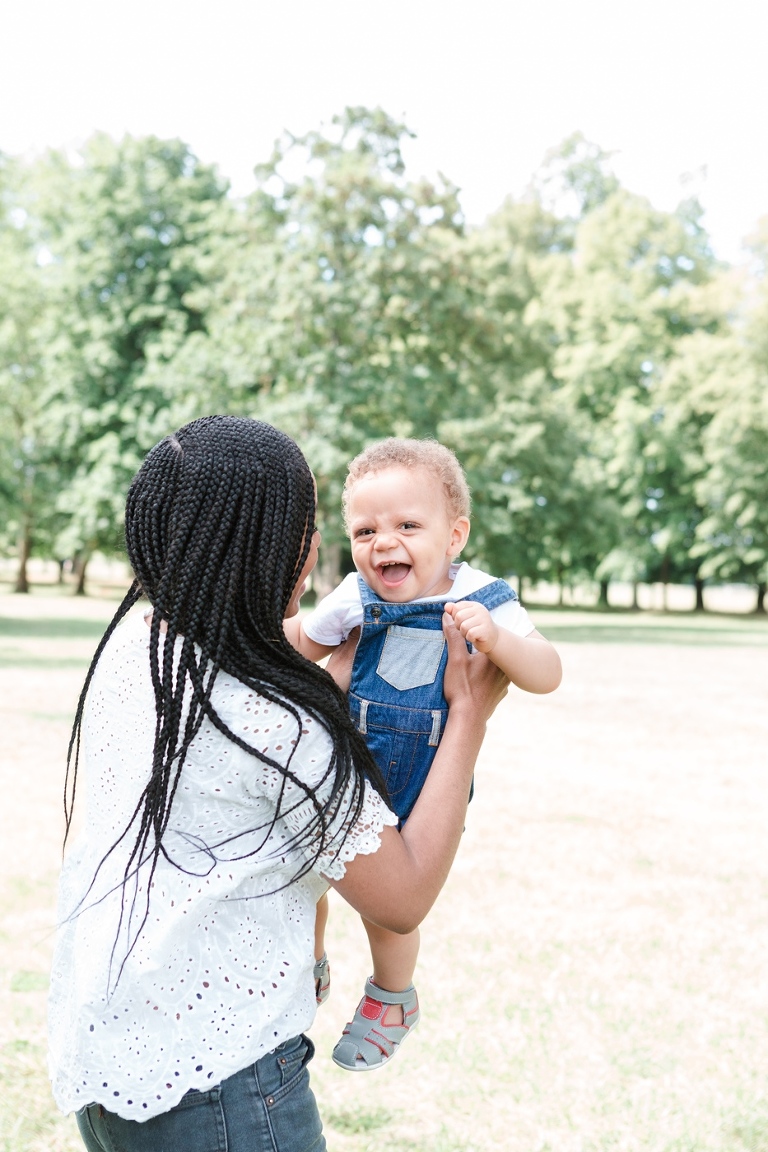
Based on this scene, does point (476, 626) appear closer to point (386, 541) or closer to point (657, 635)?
point (386, 541)

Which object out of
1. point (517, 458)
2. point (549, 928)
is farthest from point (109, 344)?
point (549, 928)

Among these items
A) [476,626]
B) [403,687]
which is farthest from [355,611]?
[476,626]

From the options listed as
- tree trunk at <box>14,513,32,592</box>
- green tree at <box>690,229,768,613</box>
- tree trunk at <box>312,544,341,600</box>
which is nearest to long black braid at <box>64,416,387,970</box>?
tree trunk at <box>312,544,341,600</box>

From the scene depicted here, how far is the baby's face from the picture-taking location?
242 cm

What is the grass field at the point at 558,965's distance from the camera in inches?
145

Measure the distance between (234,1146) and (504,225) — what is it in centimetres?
4782

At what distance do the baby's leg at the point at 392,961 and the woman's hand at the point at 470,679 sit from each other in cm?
54

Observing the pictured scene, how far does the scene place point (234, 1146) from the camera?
5.20 feet

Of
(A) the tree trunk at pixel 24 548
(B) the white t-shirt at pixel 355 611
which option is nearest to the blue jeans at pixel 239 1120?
(B) the white t-shirt at pixel 355 611

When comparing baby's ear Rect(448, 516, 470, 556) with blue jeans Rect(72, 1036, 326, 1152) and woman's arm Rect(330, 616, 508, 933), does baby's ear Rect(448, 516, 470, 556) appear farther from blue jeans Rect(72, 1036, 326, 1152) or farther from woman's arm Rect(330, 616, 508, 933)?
blue jeans Rect(72, 1036, 326, 1152)

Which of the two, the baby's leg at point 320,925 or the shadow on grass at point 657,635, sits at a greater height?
the baby's leg at point 320,925

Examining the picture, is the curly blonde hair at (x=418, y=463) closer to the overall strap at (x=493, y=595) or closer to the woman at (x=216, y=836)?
the overall strap at (x=493, y=595)

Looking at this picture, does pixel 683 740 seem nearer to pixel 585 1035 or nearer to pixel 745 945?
pixel 745 945

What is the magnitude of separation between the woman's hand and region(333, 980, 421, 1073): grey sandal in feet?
2.15
